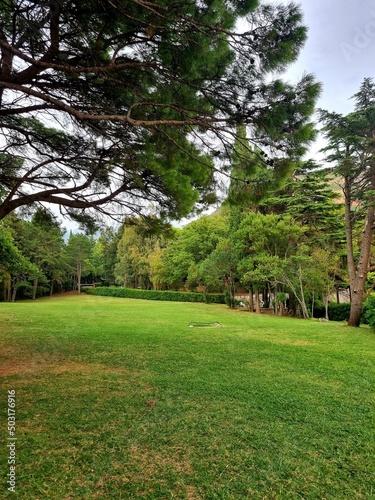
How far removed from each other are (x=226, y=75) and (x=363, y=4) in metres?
2.40

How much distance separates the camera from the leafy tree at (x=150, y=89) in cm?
299

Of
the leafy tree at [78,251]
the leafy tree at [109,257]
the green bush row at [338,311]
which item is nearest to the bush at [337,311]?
the green bush row at [338,311]

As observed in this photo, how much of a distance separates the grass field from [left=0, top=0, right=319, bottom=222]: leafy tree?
2474 millimetres

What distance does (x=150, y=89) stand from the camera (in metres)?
→ 3.80

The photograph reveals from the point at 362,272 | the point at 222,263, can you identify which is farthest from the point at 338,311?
the point at 362,272

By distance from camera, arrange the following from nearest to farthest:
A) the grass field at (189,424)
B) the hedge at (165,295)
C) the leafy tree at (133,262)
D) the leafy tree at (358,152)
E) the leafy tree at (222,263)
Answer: the grass field at (189,424) < the leafy tree at (358,152) < the leafy tree at (222,263) < the hedge at (165,295) < the leafy tree at (133,262)

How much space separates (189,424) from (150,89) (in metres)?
3.79

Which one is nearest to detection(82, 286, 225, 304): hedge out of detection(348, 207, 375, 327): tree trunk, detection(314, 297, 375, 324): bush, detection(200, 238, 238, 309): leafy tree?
detection(200, 238, 238, 309): leafy tree

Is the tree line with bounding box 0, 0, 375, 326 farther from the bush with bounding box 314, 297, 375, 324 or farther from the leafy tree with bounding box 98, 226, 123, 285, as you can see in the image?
the leafy tree with bounding box 98, 226, 123, 285

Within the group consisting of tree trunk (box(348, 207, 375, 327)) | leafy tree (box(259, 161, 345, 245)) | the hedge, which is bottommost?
the hedge

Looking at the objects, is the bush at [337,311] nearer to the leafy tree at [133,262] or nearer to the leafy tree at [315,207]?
the leafy tree at [315,207]

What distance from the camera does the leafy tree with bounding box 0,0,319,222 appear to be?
118 inches

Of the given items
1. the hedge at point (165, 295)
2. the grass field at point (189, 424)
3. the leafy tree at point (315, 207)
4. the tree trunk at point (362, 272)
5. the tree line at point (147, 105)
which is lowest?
the hedge at point (165, 295)

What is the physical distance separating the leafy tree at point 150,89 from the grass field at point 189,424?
2.47m
